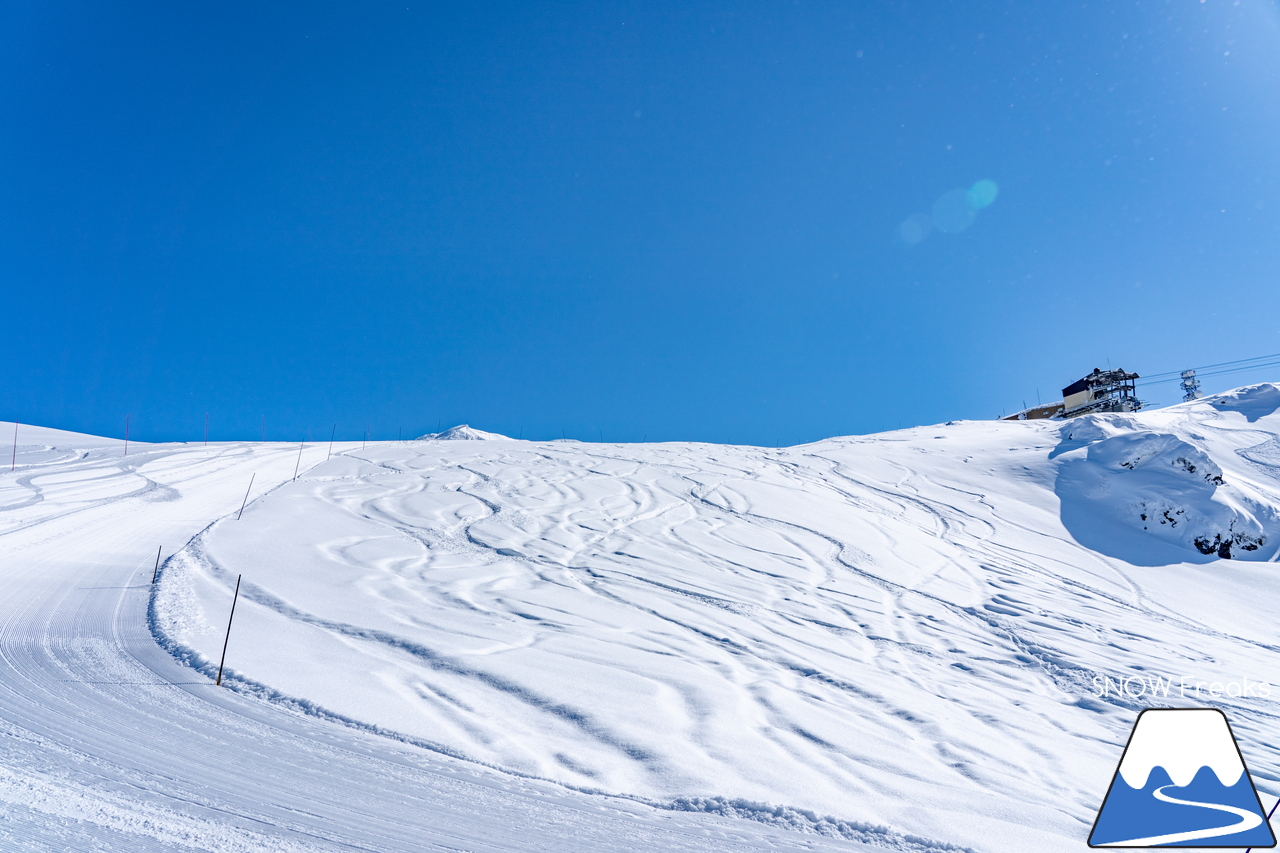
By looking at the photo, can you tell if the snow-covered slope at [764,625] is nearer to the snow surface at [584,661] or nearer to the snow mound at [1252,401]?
the snow surface at [584,661]

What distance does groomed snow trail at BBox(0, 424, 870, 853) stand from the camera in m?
2.49

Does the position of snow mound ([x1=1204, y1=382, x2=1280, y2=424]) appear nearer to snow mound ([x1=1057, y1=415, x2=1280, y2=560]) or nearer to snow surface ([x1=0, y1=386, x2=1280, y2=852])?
snow mound ([x1=1057, y1=415, x2=1280, y2=560])

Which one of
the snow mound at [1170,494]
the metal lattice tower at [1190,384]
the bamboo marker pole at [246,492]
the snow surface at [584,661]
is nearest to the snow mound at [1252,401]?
the snow mound at [1170,494]

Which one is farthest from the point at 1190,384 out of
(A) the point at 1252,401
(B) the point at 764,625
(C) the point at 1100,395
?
(B) the point at 764,625

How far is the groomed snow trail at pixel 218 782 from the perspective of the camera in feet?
8.18

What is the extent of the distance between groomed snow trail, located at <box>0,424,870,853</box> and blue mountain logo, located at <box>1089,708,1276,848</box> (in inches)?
48.1

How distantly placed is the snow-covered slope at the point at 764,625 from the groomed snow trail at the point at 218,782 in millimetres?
227

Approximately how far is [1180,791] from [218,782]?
4217 millimetres

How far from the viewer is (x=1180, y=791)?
6.59ft

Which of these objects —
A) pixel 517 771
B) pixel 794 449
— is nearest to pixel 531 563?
pixel 517 771

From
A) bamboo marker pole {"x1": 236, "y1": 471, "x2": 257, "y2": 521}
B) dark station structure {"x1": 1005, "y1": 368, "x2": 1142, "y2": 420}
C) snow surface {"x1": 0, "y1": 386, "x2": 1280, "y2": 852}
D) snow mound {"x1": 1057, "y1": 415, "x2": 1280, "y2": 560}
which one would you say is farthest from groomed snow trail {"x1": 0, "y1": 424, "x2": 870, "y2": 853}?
dark station structure {"x1": 1005, "y1": 368, "x2": 1142, "y2": 420}

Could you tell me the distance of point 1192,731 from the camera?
81.3 inches

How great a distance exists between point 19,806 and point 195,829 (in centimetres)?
82

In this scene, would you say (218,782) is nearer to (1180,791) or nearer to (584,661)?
(584,661)
